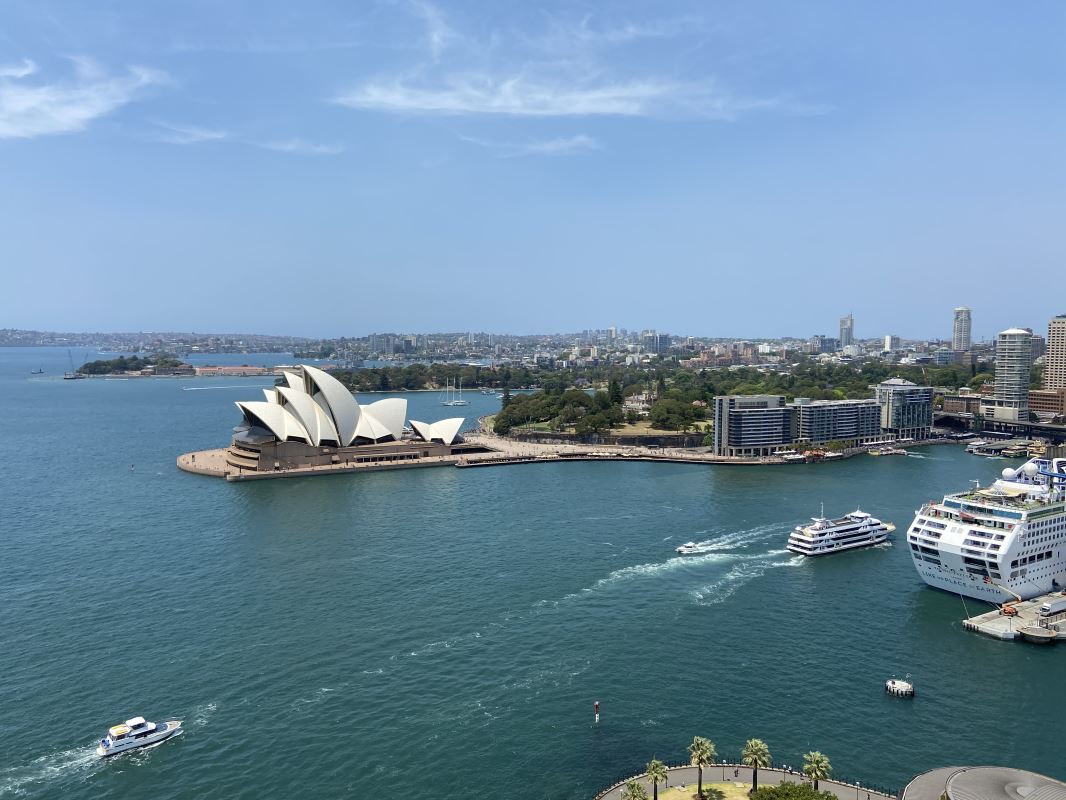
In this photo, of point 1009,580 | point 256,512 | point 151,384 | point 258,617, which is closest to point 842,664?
point 1009,580

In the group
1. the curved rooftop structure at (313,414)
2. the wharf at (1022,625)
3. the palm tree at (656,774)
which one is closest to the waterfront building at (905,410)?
the curved rooftop structure at (313,414)

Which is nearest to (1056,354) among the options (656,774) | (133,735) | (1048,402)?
(1048,402)

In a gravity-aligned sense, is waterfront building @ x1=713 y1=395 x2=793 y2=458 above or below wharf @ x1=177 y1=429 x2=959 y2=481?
above

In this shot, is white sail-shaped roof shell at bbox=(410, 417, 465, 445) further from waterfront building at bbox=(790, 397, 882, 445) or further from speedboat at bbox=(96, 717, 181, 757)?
speedboat at bbox=(96, 717, 181, 757)

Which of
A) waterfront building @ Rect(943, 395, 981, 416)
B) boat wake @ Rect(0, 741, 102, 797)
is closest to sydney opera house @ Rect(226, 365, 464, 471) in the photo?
boat wake @ Rect(0, 741, 102, 797)

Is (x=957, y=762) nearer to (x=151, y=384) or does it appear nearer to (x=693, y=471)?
(x=693, y=471)

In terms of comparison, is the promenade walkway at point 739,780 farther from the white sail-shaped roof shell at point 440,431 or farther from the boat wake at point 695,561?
the white sail-shaped roof shell at point 440,431
